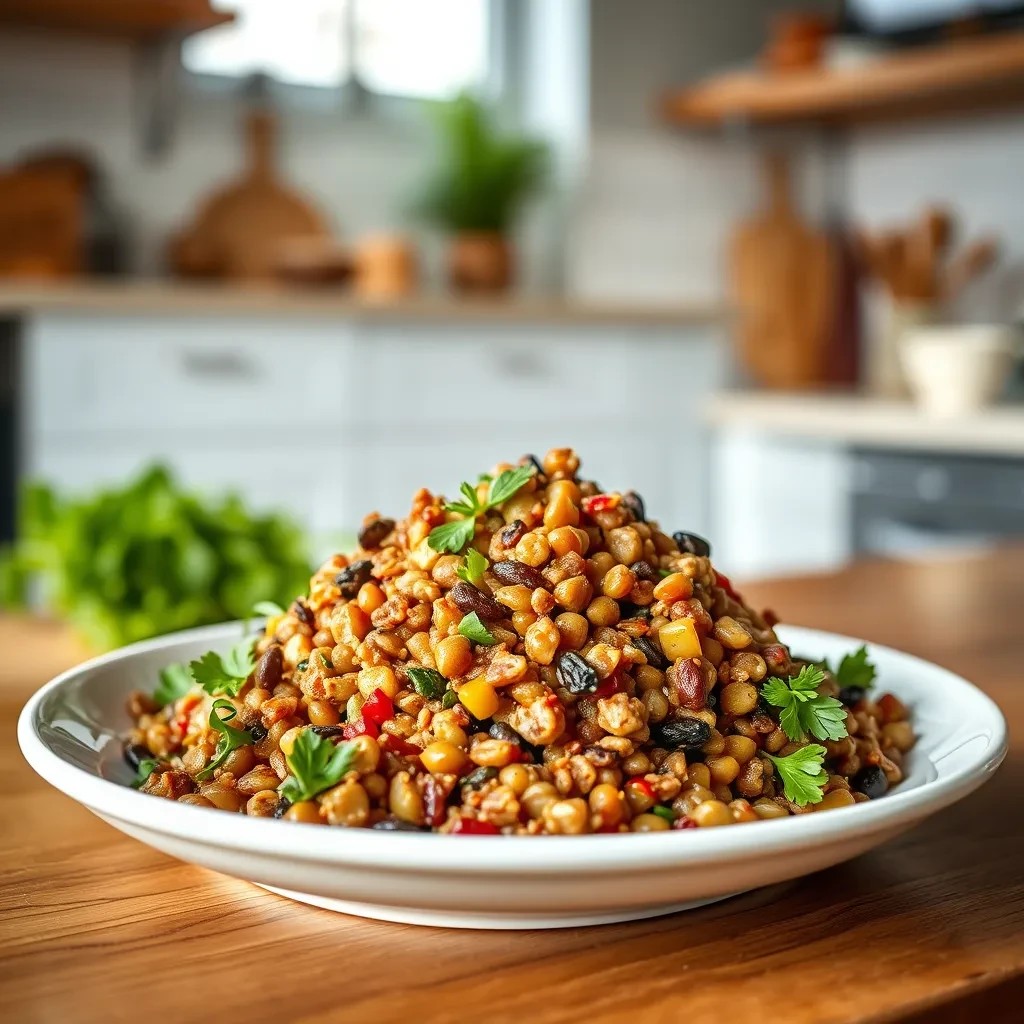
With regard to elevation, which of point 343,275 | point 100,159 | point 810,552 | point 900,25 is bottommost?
point 810,552

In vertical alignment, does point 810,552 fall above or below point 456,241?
below

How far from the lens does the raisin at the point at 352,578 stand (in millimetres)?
727

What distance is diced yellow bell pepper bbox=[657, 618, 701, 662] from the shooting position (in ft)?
2.12

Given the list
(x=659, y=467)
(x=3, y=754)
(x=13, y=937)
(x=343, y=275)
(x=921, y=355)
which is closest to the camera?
(x=13, y=937)

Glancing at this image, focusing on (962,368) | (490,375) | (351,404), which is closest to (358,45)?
(490,375)

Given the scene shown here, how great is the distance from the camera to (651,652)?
648 mm

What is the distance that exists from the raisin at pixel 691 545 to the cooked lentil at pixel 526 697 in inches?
0.7

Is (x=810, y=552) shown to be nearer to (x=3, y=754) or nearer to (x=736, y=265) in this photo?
(x=736, y=265)

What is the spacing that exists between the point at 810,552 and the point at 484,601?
2970mm

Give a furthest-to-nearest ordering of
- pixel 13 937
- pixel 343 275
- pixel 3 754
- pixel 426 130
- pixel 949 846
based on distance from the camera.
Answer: pixel 426 130, pixel 343 275, pixel 3 754, pixel 949 846, pixel 13 937

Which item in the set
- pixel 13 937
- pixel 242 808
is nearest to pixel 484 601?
pixel 242 808

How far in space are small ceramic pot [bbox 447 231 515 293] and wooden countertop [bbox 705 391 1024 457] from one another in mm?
720

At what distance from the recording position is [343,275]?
3.50m

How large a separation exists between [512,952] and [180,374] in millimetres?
2711
